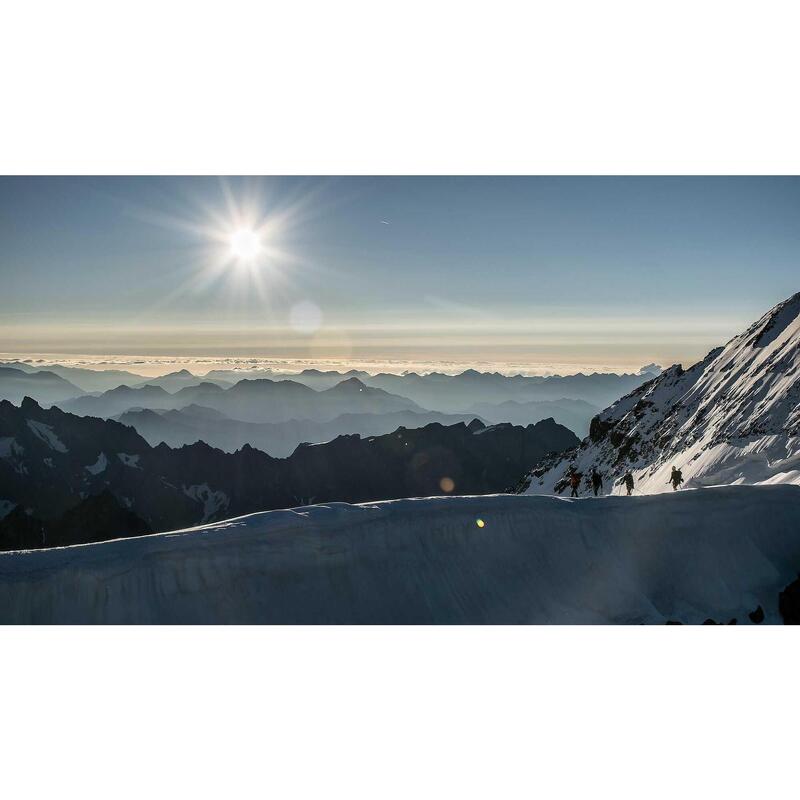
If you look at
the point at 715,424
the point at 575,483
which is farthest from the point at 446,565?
the point at 575,483

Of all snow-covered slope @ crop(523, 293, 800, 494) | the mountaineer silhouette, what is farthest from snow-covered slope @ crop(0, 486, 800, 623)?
the mountaineer silhouette

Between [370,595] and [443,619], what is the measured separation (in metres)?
2.81

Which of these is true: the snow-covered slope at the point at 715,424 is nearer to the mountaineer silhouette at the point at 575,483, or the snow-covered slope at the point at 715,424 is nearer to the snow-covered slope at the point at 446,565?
the mountaineer silhouette at the point at 575,483

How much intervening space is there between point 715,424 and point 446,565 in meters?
A: 48.0

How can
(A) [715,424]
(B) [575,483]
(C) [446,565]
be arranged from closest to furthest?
(C) [446,565]
(A) [715,424]
(B) [575,483]

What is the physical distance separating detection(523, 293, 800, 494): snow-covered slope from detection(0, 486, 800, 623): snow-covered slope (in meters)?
11.2

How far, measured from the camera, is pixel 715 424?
2414 inches

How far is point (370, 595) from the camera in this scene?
22.4m

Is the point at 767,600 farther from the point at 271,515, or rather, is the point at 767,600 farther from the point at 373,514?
the point at 271,515

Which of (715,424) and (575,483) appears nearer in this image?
(715,424)

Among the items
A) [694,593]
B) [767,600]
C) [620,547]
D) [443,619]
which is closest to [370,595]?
[443,619]

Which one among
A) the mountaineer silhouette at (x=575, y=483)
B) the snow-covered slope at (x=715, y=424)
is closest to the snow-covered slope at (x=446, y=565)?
the snow-covered slope at (x=715, y=424)

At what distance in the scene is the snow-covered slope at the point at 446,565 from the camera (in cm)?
1961

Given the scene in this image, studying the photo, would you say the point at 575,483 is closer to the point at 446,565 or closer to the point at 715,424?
the point at 715,424
